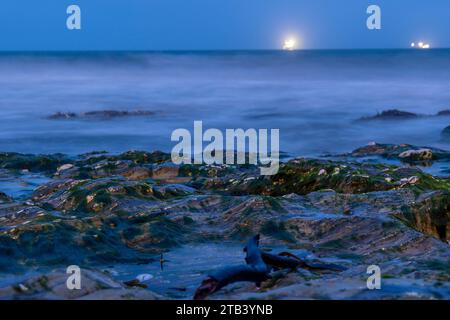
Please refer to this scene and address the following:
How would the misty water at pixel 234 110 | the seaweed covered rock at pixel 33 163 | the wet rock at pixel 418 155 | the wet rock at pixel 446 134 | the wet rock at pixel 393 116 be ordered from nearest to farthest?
the seaweed covered rock at pixel 33 163, the wet rock at pixel 418 155, the wet rock at pixel 446 134, the misty water at pixel 234 110, the wet rock at pixel 393 116

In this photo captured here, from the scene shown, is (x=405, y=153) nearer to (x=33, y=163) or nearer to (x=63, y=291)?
(x=33, y=163)

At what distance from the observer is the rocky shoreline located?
3844 millimetres

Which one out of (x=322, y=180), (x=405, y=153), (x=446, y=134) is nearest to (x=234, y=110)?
(x=446, y=134)

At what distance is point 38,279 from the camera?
3.83 m

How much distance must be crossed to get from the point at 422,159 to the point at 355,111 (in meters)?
13.5

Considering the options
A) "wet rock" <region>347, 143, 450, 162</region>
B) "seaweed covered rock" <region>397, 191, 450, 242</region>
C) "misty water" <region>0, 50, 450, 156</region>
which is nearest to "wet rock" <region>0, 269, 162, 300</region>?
"seaweed covered rock" <region>397, 191, 450, 242</region>

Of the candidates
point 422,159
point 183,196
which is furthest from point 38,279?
point 422,159

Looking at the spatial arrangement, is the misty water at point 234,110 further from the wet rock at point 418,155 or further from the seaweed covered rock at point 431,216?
the seaweed covered rock at point 431,216

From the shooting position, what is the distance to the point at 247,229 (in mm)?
Answer: 5879

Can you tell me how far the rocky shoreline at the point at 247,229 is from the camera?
3844 millimetres

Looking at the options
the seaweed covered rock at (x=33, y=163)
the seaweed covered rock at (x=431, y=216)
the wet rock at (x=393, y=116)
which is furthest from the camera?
the wet rock at (x=393, y=116)

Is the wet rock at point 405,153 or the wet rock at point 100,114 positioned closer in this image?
the wet rock at point 405,153

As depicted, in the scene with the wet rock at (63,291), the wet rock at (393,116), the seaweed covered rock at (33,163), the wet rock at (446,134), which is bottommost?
the wet rock at (63,291)

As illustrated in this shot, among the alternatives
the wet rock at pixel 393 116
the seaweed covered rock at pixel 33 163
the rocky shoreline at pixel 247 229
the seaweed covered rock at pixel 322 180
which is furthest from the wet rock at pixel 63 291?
the wet rock at pixel 393 116
